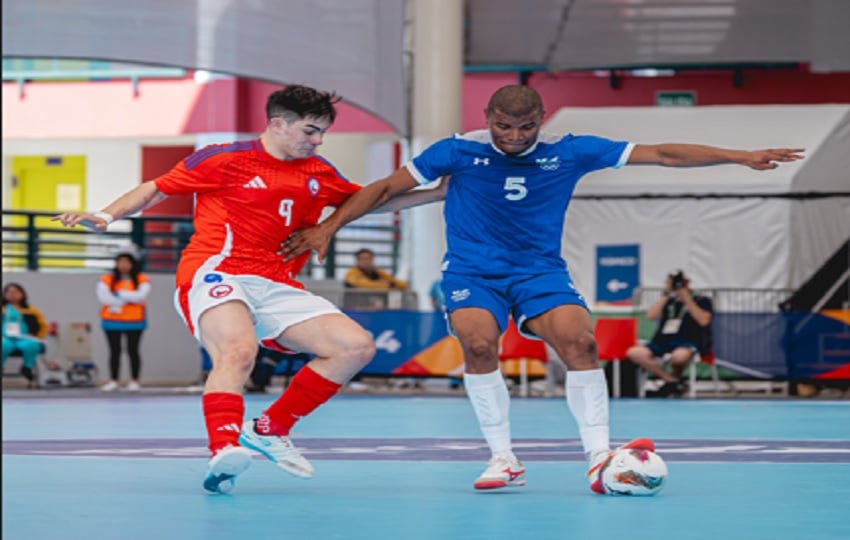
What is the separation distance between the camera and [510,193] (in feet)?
20.1

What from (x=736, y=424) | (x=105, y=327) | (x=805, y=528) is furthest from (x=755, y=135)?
(x=805, y=528)

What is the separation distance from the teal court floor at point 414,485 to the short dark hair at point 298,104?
1.54 m

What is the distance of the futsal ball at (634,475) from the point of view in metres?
5.70

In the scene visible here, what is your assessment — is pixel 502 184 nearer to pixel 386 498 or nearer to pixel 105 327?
pixel 386 498

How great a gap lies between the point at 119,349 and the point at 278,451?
1173cm

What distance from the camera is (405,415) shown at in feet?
41.1

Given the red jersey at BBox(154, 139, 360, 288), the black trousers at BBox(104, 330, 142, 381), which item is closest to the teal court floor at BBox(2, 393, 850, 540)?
the red jersey at BBox(154, 139, 360, 288)

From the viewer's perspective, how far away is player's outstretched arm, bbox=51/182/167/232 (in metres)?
6.08

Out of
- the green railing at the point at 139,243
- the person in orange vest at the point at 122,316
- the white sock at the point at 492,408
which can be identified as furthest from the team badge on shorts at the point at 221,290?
the green railing at the point at 139,243

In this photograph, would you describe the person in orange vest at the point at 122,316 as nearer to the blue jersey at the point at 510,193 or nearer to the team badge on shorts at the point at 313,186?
the team badge on shorts at the point at 313,186

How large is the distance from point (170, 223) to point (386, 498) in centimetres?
1687

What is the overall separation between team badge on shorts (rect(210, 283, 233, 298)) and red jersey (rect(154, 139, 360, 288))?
0.10m

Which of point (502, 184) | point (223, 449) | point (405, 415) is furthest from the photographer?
point (405, 415)

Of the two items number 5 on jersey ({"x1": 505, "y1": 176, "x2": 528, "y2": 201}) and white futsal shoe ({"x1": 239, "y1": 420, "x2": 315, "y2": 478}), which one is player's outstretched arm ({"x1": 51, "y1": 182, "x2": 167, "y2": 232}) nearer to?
white futsal shoe ({"x1": 239, "y1": 420, "x2": 315, "y2": 478})
